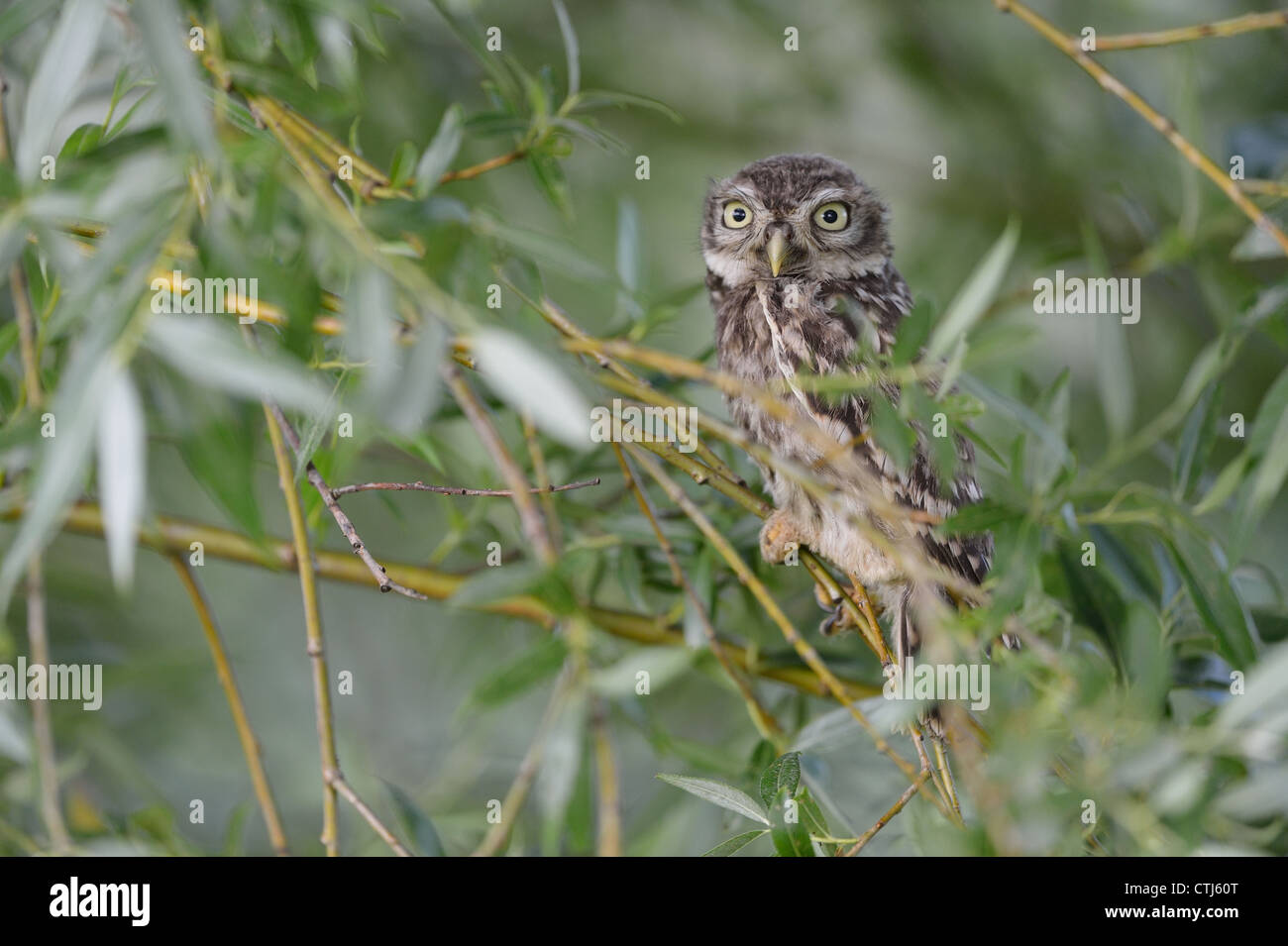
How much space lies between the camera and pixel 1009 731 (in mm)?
958

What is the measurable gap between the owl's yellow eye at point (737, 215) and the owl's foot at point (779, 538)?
32.9 inches

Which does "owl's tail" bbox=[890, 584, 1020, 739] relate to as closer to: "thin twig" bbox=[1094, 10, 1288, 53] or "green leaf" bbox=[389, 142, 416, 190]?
"thin twig" bbox=[1094, 10, 1288, 53]

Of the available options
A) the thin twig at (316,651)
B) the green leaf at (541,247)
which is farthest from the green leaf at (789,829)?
the green leaf at (541,247)

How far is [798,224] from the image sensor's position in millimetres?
2535

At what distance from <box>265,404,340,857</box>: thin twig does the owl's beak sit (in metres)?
1.27

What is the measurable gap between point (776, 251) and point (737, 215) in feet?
0.91

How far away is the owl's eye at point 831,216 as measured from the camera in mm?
2582

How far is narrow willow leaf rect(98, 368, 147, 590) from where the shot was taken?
82 cm

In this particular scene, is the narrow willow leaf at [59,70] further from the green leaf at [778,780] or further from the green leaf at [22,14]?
the green leaf at [778,780]

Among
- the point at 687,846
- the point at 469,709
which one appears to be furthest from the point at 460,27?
the point at 687,846

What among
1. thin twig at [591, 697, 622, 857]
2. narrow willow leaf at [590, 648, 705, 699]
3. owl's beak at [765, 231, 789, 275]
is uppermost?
owl's beak at [765, 231, 789, 275]

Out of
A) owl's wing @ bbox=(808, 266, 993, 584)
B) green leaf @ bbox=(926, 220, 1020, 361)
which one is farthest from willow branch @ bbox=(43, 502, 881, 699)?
green leaf @ bbox=(926, 220, 1020, 361)
